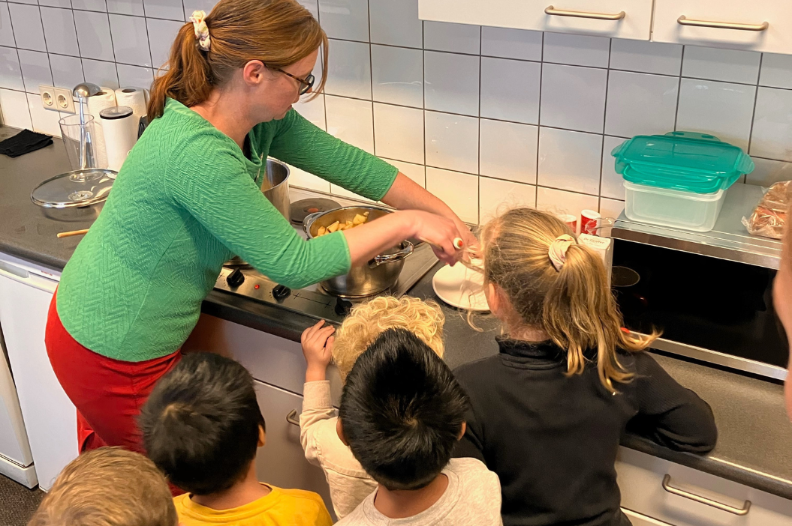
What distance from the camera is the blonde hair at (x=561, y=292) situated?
1196mm

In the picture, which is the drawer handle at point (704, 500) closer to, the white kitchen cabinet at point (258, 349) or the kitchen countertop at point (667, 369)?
the kitchen countertop at point (667, 369)

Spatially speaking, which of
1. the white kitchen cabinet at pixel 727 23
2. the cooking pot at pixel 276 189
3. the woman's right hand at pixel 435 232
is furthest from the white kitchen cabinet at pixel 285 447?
the white kitchen cabinet at pixel 727 23

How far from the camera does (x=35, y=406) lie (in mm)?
2191

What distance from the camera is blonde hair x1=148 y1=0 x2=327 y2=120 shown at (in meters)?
1.35

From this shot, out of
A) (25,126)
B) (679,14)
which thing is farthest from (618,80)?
(25,126)

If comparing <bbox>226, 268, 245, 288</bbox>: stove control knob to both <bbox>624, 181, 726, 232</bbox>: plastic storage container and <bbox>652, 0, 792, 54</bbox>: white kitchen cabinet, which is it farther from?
<bbox>652, 0, 792, 54</bbox>: white kitchen cabinet

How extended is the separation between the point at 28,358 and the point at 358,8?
49.5 inches

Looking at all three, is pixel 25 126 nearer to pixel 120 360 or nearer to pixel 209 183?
pixel 120 360

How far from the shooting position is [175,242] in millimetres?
1466

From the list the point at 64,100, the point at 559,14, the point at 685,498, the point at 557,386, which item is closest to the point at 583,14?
the point at 559,14

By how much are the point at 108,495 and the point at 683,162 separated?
1146 millimetres

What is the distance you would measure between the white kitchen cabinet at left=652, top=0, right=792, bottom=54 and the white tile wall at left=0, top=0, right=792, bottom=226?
1.13 ft

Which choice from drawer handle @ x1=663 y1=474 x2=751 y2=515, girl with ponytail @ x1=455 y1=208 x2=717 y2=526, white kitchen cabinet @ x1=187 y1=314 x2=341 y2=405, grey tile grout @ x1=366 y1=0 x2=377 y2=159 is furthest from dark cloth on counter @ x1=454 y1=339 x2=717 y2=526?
grey tile grout @ x1=366 y1=0 x2=377 y2=159

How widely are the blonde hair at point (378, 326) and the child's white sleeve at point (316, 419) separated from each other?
109mm
